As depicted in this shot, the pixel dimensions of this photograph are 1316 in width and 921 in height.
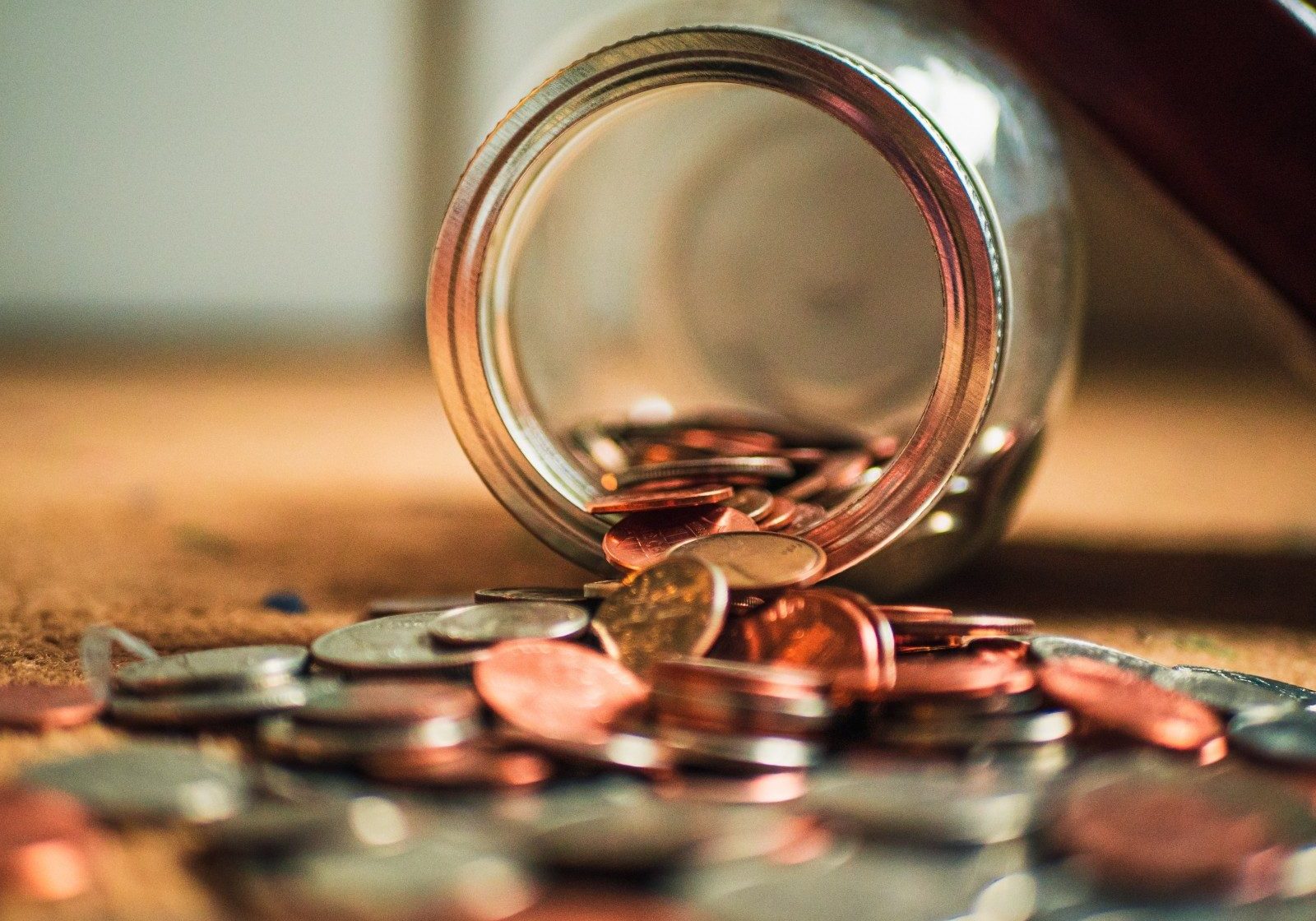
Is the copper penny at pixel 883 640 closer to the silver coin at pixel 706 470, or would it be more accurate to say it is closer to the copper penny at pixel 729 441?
the silver coin at pixel 706 470

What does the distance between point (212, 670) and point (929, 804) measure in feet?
1.35

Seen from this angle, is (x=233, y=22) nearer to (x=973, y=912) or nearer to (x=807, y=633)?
(x=807, y=633)

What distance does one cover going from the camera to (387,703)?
63 cm

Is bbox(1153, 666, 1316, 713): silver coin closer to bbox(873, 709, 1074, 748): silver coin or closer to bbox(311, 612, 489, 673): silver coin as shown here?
bbox(873, 709, 1074, 748): silver coin

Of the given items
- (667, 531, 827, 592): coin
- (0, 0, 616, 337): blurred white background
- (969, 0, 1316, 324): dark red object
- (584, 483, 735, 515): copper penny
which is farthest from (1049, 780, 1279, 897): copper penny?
(0, 0, 616, 337): blurred white background

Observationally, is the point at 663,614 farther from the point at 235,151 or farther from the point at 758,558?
the point at 235,151

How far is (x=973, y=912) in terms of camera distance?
0.48 m

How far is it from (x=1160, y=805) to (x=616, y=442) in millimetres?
654

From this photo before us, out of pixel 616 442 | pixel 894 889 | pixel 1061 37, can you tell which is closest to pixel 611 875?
pixel 894 889

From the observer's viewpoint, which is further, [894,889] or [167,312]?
[167,312]

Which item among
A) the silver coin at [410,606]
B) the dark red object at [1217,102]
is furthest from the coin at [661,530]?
the dark red object at [1217,102]

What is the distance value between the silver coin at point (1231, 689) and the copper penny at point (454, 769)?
0.38 metres

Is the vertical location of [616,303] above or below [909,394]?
above

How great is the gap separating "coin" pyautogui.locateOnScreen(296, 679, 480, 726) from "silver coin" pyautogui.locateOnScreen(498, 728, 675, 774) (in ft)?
0.14
